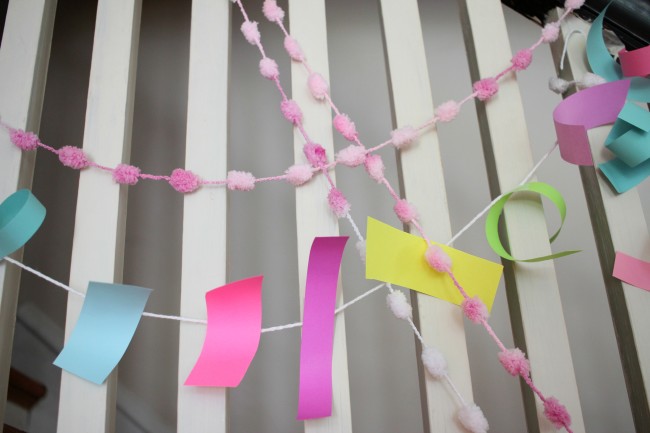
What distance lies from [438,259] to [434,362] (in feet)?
0.39

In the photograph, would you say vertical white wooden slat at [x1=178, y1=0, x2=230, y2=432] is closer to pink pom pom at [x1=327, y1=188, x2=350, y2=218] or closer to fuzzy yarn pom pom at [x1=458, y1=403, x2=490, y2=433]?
pink pom pom at [x1=327, y1=188, x2=350, y2=218]

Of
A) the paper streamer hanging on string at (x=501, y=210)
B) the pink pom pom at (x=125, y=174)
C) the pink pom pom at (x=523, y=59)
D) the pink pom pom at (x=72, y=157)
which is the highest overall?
the pink pom pom at (x=523, y=59)

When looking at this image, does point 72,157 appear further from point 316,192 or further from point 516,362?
point 516,362

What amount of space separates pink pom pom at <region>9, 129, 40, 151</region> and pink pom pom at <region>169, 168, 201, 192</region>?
199 mm

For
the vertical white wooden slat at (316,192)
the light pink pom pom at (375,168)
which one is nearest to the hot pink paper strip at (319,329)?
the vertical white wooden slat at (316,192)

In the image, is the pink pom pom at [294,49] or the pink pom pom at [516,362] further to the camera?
the pink pom pom at [294,49]

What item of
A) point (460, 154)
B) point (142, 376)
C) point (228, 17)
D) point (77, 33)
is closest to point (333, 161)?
point (228, 17)

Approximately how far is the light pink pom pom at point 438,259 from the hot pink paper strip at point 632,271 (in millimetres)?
240

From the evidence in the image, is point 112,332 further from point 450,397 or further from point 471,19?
point 471,19

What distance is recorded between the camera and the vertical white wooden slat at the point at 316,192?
0.59 metres

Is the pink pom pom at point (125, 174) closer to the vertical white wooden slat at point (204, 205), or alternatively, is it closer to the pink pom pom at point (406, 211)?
the vertical white wooden slat at point (204, 205)

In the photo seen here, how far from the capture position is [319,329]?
0.60 meters

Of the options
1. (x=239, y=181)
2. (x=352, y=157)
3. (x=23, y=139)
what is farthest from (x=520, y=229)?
(x=23, y=139)

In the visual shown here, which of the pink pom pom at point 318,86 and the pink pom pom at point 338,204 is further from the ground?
the pink pom pom at point 318,86
